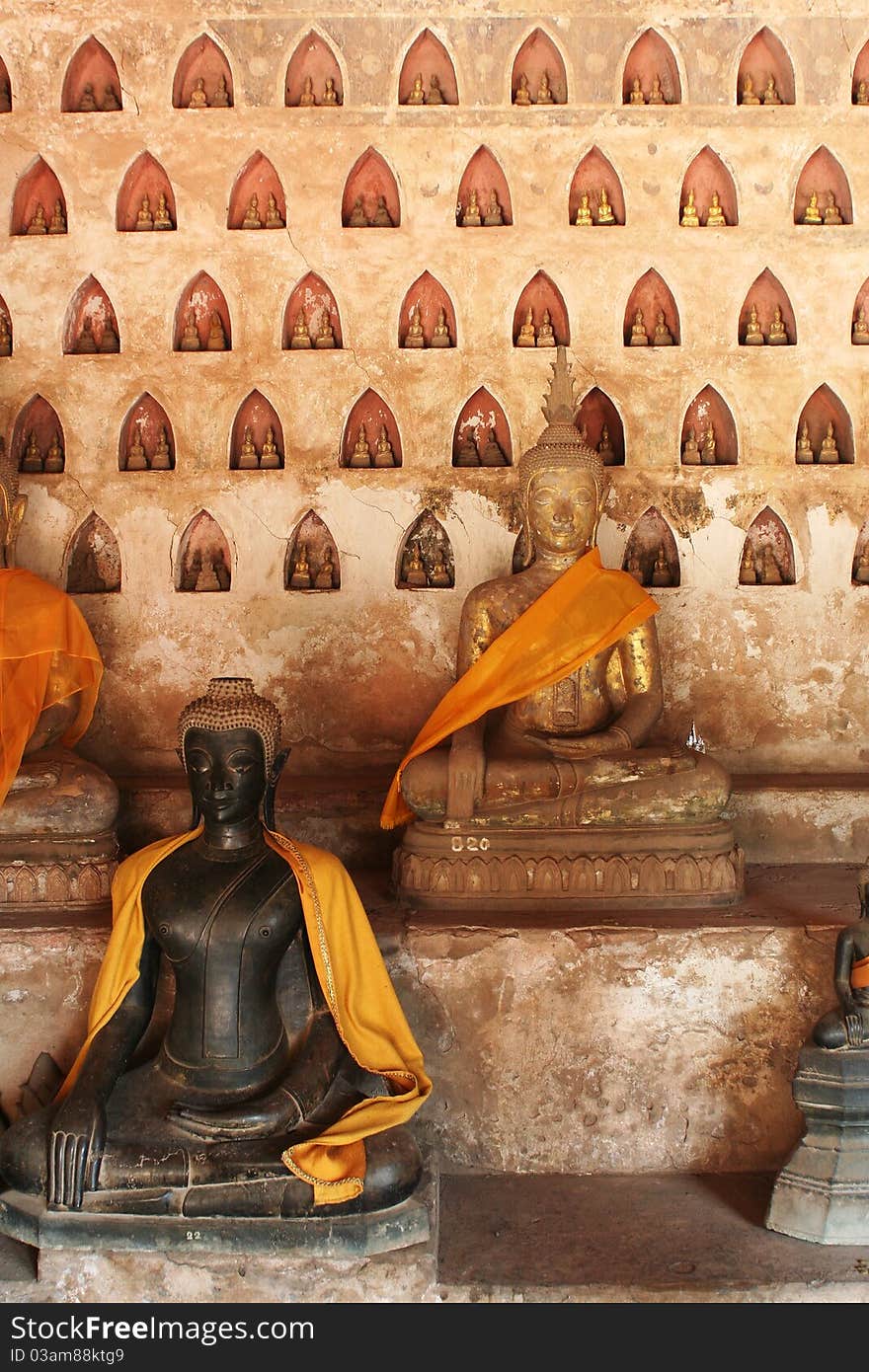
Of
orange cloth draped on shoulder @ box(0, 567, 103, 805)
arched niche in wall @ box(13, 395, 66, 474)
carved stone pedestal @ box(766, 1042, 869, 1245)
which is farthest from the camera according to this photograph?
arched niche in wall @ box(13, 395, 66, 474)

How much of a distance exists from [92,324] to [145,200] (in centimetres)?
64

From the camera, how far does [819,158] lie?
7.15 m

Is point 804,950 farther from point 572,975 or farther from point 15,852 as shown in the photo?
point 15,852

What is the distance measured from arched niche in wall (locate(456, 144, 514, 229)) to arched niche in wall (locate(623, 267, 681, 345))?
700 mm

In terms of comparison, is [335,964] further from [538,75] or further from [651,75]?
[651,75]

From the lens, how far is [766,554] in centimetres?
723

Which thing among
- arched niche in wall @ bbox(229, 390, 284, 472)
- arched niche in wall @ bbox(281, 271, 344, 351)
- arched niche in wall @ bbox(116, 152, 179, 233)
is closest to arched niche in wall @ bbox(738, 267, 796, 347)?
arched niche in wall @ bbox(281, 271, 344, 351)

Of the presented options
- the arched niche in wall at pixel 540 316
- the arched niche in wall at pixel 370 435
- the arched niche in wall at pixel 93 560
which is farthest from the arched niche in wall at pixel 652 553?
the arched niche in wall at pixel 93 560

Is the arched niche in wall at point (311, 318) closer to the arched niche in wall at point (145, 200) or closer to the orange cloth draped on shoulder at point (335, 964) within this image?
the arched niche in wall at point (145, 200)

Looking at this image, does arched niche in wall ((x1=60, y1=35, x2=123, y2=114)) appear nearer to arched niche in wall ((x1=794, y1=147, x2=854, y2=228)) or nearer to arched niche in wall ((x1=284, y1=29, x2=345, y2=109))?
arched niche in wall ((x1=284, y1=29, x2=345, y2=109))

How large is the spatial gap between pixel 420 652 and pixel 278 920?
2.40 m

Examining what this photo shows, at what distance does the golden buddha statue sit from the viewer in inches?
227

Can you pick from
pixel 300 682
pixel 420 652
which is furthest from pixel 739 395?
pixel 300 682
